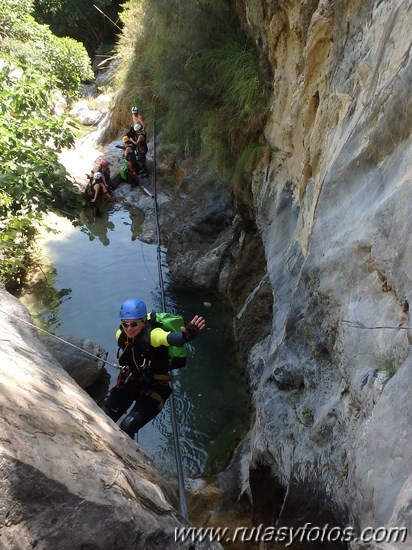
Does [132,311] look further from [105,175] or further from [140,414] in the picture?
[105,175]

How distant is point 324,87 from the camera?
5215mm

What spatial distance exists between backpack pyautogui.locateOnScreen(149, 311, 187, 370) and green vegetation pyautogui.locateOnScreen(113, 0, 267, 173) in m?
3.22

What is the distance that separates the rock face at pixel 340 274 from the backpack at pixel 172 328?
829mm

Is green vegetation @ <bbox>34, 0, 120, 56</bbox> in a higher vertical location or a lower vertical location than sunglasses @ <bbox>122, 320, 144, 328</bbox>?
higher

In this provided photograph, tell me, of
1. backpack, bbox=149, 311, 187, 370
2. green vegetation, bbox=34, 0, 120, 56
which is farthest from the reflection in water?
green vegetation, bbox=34, 0, 120, 56

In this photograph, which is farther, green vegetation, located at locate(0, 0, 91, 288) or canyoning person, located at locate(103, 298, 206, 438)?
green vegetation, located at locate(0, 0, 91, 288)

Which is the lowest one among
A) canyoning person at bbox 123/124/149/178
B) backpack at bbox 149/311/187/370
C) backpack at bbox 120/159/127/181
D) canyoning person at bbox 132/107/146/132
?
backpack at bbox 149/311/187/370

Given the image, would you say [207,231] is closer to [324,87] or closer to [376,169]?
[324,87]

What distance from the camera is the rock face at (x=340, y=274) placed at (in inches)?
114

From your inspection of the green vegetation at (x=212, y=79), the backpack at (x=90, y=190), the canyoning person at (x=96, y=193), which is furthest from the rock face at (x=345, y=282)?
the backpack at (x=90, y=190)

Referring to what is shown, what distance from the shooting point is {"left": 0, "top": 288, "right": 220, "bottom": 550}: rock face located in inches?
93.0

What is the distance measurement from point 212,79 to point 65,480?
22.4ft

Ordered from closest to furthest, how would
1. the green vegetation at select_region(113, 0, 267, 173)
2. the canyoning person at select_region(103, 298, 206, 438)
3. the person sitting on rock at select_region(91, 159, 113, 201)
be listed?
the canyoning person at select_region(103, 298, 206, 438)
the green vegetation at select_region(113, 0, 267, 173)
the person sitting on rock at select_region(91, 159, 113, 201)

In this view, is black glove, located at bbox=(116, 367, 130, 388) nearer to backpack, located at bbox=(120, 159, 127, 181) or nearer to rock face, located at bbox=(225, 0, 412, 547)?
rock face, located at bbox=(225, 0, 412, 547)
